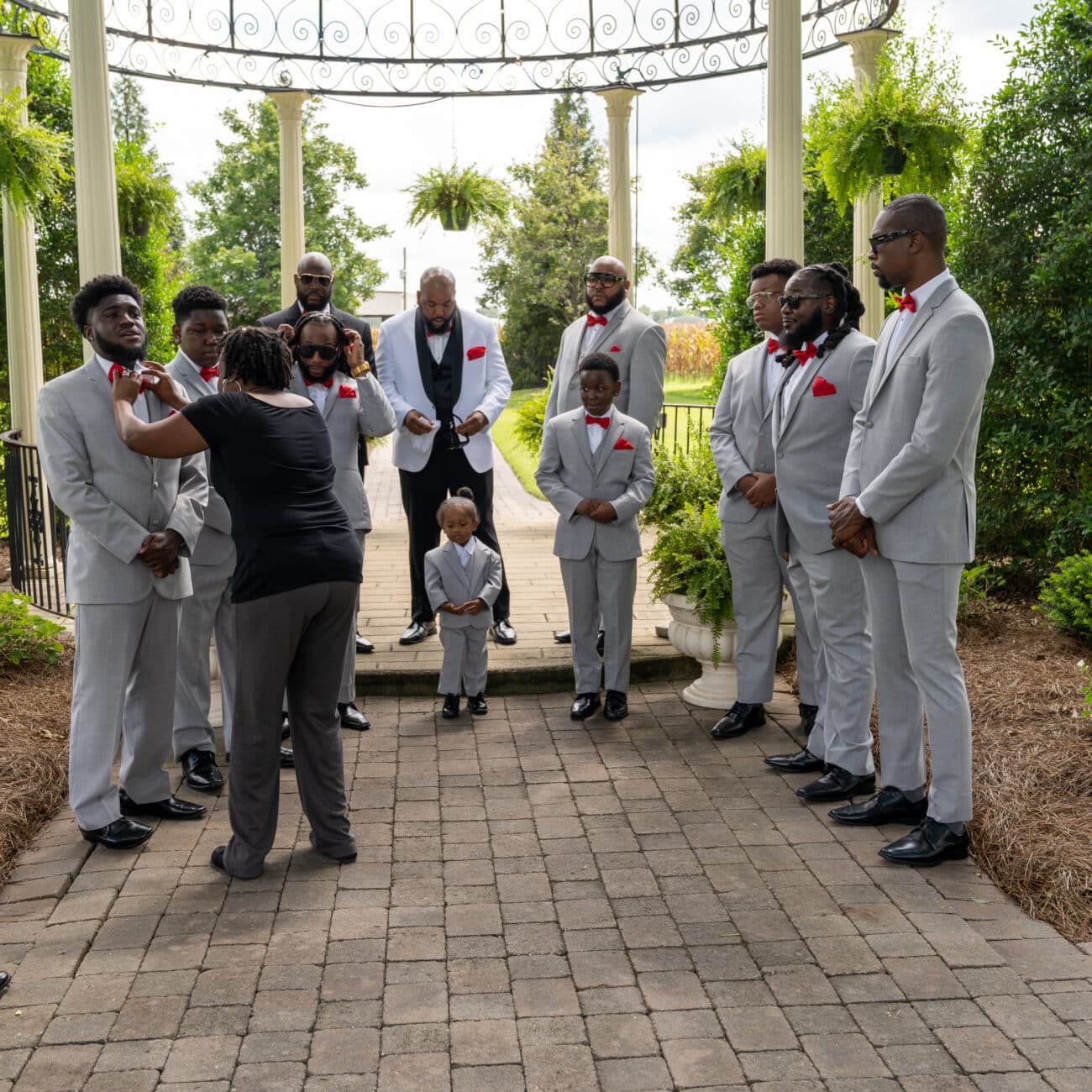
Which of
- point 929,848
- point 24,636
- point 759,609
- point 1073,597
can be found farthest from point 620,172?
point 929,848

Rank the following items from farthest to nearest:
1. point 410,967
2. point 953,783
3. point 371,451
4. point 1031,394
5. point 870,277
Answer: point 371,451
point 870,277
point 1031,394
point 953,783
point 410,967

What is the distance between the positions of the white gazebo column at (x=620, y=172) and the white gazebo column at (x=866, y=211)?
2.81 metres

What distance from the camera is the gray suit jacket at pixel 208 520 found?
5715mm

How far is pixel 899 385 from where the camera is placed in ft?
15.9

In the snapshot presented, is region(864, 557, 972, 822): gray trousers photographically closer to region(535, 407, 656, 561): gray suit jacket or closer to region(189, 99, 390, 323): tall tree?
region(535, 407, 656, 561): gray suit jacket

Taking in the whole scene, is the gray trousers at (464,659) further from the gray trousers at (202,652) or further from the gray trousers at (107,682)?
the gray trousers at (107,682)

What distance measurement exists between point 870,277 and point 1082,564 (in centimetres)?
446

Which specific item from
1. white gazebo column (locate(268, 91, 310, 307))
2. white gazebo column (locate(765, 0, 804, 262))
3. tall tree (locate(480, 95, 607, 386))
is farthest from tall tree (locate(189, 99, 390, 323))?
white gazebo column (locate(765, 0, 804, 262))

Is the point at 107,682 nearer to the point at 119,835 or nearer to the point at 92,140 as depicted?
the point at 119,835

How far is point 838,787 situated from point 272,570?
265 centimetres

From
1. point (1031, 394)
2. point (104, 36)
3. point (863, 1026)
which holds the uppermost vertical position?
point (104, 36)

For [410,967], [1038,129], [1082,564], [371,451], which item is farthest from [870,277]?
[371,451]

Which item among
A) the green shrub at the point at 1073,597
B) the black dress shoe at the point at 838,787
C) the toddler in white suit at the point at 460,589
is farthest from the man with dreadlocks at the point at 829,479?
the green shrub at the point at 1073,597

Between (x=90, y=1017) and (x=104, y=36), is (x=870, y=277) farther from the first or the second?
(x=90, y=1017)
